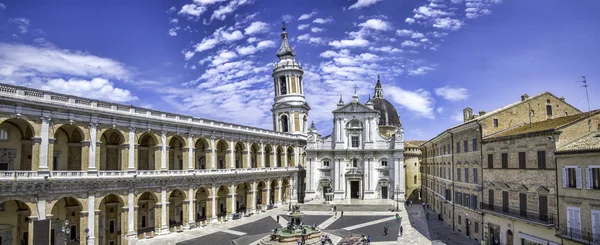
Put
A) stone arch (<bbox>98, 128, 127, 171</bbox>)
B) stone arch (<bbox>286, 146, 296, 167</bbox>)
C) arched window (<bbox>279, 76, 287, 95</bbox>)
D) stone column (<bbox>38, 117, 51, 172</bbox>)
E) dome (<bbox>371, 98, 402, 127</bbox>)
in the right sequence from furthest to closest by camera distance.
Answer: dome (<bbox>371, 98, 402, 127</bbox>), arched window (<bbox>279, 76, 287, 95</bbox>), stone arch (<bbox>286, 146, 296, 167</bbox>), stone arch (<bbox>98, 128, 127, 171</bbox>), stone column (<bbox>38, 117, 51, 172</bbox>)

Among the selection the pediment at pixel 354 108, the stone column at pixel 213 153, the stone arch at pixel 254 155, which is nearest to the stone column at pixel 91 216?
the stone column at pixel 213 153

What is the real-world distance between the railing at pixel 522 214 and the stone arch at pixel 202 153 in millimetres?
28783

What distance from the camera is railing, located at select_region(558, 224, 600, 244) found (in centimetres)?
2232

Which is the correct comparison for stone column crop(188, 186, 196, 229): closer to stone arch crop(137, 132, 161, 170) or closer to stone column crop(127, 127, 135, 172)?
stone arch crop(137, 132, 161, 170)

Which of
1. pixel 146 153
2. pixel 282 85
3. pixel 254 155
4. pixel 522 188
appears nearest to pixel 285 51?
pixel 282 85

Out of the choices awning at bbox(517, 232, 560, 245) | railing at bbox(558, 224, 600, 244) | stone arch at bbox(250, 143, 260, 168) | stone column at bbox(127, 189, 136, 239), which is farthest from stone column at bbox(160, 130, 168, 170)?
railing at bbox(558, 224, 600, 244)

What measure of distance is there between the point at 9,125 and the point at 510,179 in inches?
1483

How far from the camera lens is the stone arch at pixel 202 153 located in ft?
153

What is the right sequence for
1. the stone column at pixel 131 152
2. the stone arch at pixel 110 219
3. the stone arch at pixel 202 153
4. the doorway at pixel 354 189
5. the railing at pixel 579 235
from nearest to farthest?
1. the railing at pixel 579 235
2. the stone column at pixel 131 152
3. the stone arch at pixel 110 219
4. the stone arch at pixel 202 153
5. the doorway at pixel 354 189

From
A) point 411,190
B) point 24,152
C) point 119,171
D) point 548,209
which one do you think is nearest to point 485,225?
point 548,209

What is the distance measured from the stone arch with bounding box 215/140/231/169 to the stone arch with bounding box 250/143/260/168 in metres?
5.58

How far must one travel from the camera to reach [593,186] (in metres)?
22.6

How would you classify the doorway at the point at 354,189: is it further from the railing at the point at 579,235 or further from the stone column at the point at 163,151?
the railing at the point at 579,235

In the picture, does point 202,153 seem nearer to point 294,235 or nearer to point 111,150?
point 111,150
